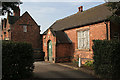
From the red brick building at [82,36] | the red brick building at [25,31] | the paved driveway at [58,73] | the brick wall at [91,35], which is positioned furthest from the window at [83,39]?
the red brick building at [25,31]

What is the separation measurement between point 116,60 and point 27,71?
18.5 feet

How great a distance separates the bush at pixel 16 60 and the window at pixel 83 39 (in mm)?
7387

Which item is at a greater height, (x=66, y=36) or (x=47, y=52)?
(x=66, y=36)

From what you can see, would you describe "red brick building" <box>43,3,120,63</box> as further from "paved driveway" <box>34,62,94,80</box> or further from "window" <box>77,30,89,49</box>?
"paved driveway" <box>34,62,94,80</box>

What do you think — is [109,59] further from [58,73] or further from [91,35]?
[91,35]

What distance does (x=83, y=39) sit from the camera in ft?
45.6

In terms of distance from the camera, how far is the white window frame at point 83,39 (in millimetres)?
13432

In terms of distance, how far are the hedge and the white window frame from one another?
509cm

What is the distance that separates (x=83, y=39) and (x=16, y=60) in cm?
852

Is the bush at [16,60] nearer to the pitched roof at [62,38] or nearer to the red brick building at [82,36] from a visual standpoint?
the red brick building at [82,36]

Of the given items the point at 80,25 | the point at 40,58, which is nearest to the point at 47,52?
the point at 40,58

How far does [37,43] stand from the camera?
2244 centimetres

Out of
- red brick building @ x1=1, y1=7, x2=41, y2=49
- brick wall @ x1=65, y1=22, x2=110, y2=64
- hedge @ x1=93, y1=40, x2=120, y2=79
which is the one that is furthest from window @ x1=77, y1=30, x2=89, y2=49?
red brick building @ x1=1, y1=7, x2=41, y2=49

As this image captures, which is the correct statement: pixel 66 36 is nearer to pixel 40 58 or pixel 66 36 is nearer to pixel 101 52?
pixel 40 58
